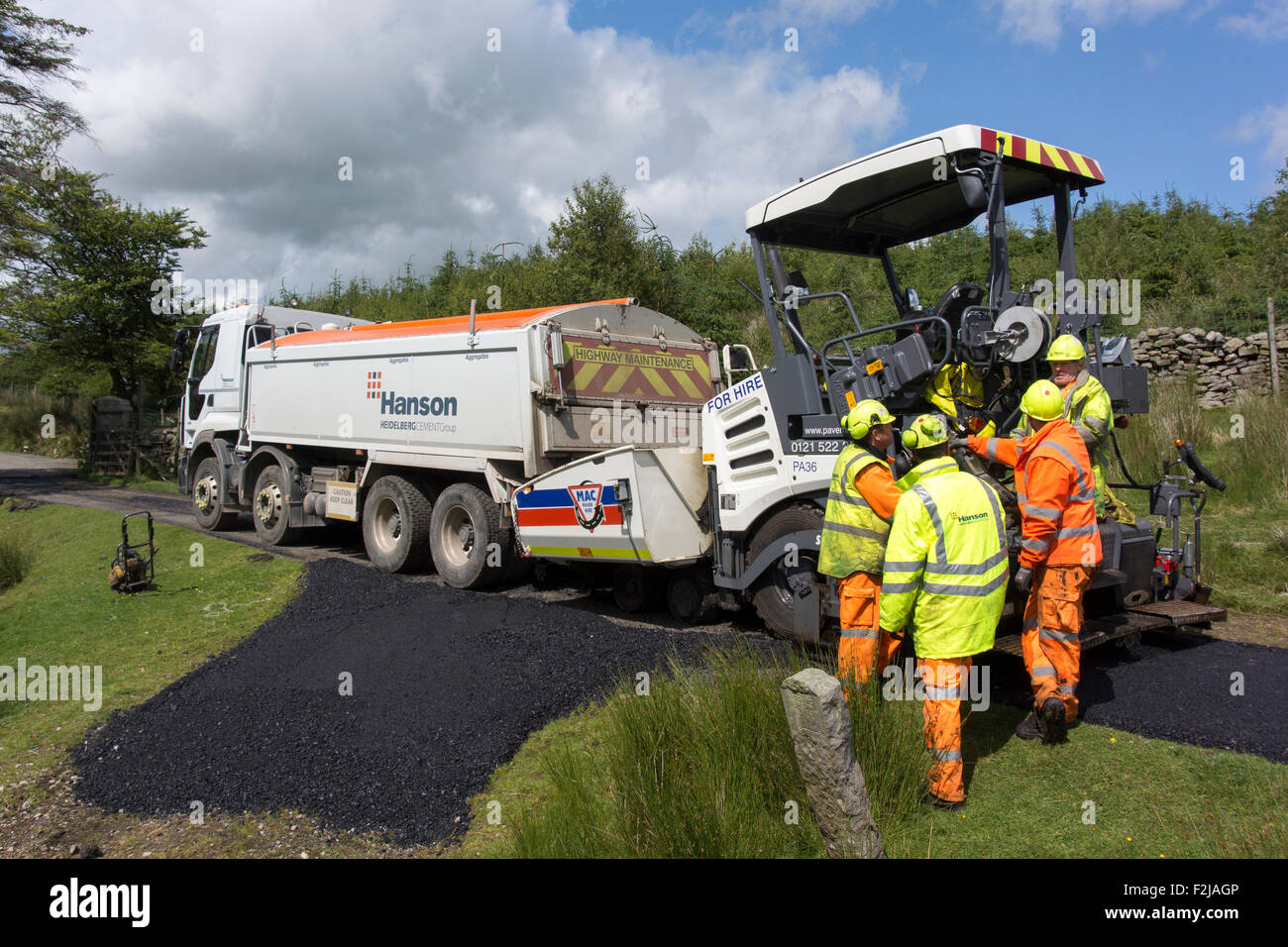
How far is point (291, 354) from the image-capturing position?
10.6 m

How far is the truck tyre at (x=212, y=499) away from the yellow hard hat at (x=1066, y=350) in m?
11.1

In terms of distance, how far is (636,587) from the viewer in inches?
281

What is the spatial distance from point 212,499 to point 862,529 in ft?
36.4

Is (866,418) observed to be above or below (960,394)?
below

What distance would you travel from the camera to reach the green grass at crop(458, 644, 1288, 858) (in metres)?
2.92

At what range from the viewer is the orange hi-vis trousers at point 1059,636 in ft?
13.0

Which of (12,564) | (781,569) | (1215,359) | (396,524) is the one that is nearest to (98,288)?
(12,564)

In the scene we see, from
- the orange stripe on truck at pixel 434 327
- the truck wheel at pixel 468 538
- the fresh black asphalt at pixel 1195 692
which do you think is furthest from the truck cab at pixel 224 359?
the fresh black asphalt at pixel 1195 692

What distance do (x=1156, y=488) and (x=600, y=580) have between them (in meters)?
4.56

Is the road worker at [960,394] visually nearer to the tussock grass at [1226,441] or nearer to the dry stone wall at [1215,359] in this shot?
the tussock grass at [1226,441]
